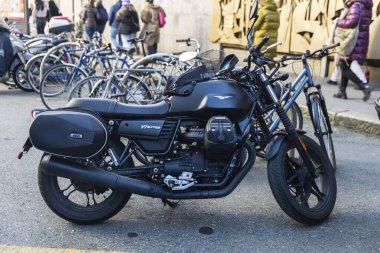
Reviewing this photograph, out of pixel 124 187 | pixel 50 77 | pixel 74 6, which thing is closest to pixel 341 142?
pixel 124 187

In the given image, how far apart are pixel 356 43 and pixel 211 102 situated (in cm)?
556

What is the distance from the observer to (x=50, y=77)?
25.2 feet

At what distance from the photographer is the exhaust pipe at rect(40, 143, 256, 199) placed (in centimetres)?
352

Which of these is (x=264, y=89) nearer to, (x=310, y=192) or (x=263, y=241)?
(x=310, y=192)

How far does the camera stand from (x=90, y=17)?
13.6 m

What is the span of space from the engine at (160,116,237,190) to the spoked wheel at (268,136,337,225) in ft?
1.28

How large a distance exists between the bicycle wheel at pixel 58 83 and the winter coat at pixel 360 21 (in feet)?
14.6

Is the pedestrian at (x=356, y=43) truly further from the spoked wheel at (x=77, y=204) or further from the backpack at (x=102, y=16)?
the backpack at (x=102, y=16)

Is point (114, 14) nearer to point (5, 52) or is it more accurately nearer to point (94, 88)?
point (5, 52)

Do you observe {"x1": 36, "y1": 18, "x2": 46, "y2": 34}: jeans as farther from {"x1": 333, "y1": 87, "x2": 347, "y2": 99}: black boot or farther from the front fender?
the front fender

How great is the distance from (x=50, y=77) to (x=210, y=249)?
16.9ft

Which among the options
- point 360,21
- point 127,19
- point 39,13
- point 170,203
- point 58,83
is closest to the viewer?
point 170,203

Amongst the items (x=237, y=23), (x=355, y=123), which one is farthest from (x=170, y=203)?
(x=237, y=23)

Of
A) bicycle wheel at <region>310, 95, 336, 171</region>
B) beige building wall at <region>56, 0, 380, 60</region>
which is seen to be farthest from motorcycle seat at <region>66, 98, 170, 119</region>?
beige building wall at <region>56, 0, 380, 60</region>
